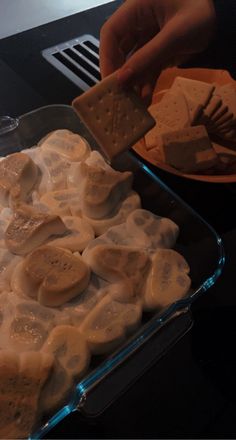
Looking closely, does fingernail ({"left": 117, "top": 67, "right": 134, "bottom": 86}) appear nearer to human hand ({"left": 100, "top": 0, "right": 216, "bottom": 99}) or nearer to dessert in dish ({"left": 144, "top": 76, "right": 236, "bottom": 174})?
human hand ({"left": 100, "top": 0, "right": 216, "bottom": 99})

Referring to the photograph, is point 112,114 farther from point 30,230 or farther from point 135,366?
point 135,366

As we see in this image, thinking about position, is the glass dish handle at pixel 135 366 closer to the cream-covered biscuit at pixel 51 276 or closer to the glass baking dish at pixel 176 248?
the glass baking dish at pixel 176 248

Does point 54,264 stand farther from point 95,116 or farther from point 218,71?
point 218,71

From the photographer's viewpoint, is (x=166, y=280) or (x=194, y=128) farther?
(x=194, y=128)

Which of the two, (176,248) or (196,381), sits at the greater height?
(176,248)

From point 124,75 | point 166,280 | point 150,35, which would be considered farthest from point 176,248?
point 150,35

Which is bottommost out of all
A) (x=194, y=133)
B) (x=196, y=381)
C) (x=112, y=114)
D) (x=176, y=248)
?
(x=196, y=381)
